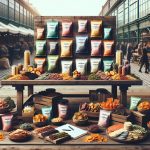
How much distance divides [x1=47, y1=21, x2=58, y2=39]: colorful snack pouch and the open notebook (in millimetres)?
2442

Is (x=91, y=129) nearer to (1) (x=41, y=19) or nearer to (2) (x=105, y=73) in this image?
(2) (x=105, y=73)

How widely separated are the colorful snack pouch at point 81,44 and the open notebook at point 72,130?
2108mm

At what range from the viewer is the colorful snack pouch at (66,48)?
7608 millimetres

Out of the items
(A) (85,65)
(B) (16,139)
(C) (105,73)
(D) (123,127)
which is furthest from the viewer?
(A) (85,65)

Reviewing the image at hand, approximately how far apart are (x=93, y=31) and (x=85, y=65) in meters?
0.87

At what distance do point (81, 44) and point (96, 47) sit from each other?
0.38 metres

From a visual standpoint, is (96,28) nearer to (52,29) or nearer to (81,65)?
(81,65)

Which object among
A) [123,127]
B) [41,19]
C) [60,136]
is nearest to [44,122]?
[60,136]

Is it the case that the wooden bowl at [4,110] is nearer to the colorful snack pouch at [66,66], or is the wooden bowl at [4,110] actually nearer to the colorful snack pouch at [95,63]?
the colorful snack pouch at [66,66]

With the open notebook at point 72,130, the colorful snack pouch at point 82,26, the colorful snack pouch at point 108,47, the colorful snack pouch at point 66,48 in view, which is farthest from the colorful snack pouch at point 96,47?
the open notebook at point 72,130

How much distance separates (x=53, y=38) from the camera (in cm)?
767

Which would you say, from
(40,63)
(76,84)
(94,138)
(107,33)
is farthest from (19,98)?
(107,33)

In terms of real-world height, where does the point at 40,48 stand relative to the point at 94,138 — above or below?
above

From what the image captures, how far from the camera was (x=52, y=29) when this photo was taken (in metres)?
7.61
